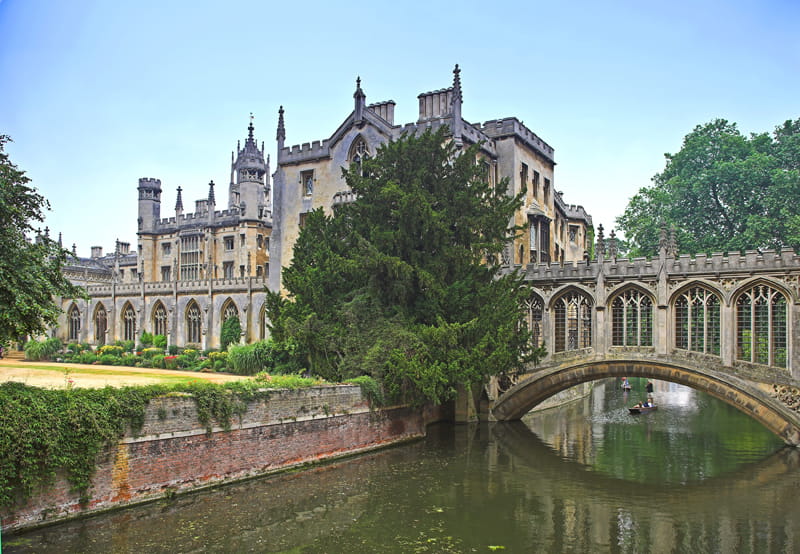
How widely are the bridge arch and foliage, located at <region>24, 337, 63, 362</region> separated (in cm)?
2879

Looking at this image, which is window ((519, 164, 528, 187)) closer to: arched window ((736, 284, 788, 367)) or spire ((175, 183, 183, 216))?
arched window ((736, 284, 788, 367))

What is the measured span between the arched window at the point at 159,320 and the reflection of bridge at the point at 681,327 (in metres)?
25.6

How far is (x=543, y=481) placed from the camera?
57.1 ft

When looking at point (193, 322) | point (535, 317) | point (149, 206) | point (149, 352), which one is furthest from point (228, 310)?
point (535, 317)

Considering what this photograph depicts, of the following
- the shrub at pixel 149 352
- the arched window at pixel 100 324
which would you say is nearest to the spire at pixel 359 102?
the shrub at pixel 149 352

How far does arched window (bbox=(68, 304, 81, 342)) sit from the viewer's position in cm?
4797

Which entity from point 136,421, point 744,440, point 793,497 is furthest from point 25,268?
point 744,440

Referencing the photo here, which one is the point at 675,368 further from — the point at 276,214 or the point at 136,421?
the point at 276,214

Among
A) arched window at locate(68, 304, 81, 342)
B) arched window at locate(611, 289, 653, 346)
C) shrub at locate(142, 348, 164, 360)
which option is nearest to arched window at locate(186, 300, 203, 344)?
shrub at locate(142, 348, 164, 360)

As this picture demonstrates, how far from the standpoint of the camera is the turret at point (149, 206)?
53875mm

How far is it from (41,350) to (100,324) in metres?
6.62

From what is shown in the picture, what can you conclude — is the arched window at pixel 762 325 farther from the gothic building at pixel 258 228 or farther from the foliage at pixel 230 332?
the foliage at pixel 230 332

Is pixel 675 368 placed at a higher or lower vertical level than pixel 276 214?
lower

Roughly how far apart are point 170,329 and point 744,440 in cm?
3263
